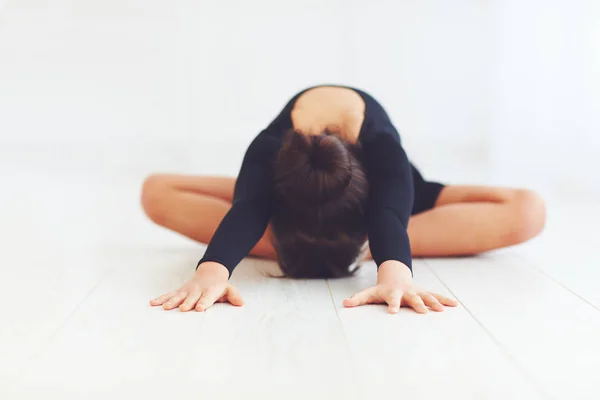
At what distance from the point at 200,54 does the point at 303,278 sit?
2840 millimetres

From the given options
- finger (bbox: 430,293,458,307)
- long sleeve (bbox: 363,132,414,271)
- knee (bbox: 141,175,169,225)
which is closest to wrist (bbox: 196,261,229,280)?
long sleeve (bbox: 363,132,414,271)

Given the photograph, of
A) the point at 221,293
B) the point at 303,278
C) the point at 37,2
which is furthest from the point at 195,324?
the point at 37,2

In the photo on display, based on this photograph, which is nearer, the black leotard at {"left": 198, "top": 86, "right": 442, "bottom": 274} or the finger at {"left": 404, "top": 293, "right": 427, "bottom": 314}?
the finger at {"left": 404, "top": 293, "right": 427, "bottom": 314}

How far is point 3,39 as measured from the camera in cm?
442

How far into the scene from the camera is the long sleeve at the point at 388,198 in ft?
4.82

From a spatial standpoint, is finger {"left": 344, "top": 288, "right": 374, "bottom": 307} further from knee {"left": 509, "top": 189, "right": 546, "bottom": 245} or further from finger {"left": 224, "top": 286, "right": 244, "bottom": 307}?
knee {"left": 509, "top": 189, "right": 546, "bottom": 245}

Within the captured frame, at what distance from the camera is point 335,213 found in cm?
148

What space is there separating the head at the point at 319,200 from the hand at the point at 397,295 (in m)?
0.13

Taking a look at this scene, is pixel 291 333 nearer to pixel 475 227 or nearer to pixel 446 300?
pixel 446 300

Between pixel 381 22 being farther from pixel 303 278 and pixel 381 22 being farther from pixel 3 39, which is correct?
pixel 303 278

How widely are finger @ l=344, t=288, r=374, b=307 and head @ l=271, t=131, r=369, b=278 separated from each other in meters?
0.15

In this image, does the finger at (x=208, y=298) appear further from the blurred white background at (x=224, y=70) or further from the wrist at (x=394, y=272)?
the blurred white background at (x=224, y=70)

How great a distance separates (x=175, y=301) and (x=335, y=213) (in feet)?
1.18

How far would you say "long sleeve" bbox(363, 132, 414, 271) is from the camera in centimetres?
147
